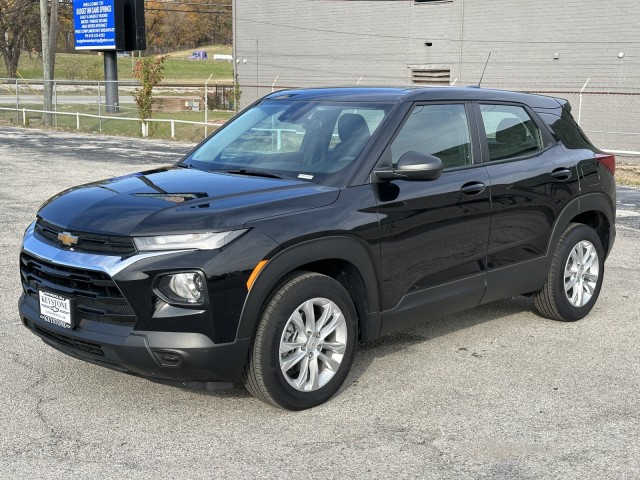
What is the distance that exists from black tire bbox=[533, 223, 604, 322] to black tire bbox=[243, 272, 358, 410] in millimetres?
2120

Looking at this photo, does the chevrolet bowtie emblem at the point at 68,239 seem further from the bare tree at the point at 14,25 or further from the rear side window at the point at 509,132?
the bare tree at the point at 14,25

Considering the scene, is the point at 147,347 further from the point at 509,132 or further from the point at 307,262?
the point at 509,132

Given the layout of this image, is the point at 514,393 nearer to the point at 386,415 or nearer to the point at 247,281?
the point at 386,415

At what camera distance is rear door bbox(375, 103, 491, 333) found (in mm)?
5016

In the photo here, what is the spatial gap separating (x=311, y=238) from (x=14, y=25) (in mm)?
67923

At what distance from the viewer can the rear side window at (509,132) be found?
19.2ft

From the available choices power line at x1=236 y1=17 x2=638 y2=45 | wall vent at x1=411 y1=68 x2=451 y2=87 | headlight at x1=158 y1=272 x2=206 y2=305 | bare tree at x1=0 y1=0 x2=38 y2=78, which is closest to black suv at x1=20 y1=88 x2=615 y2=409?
headlight at x1=158 y1=272 x2=206 y2=305

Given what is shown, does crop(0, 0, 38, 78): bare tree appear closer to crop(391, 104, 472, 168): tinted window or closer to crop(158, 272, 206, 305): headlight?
crop(391, 104, 472, 168): tinted window

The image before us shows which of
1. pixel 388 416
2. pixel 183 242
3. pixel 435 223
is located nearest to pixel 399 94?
pixel 435 223

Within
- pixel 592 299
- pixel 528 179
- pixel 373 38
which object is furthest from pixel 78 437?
pixel 373 38

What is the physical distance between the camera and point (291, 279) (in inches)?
178

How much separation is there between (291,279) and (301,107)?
63.0 inches

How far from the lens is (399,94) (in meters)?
5.45

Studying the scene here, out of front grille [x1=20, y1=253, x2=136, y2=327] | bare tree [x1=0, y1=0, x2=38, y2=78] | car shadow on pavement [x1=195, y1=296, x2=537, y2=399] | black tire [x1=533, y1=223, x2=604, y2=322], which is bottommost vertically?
car shadow on pavement [x1=195, y1=296, x2=537, y2=399]
